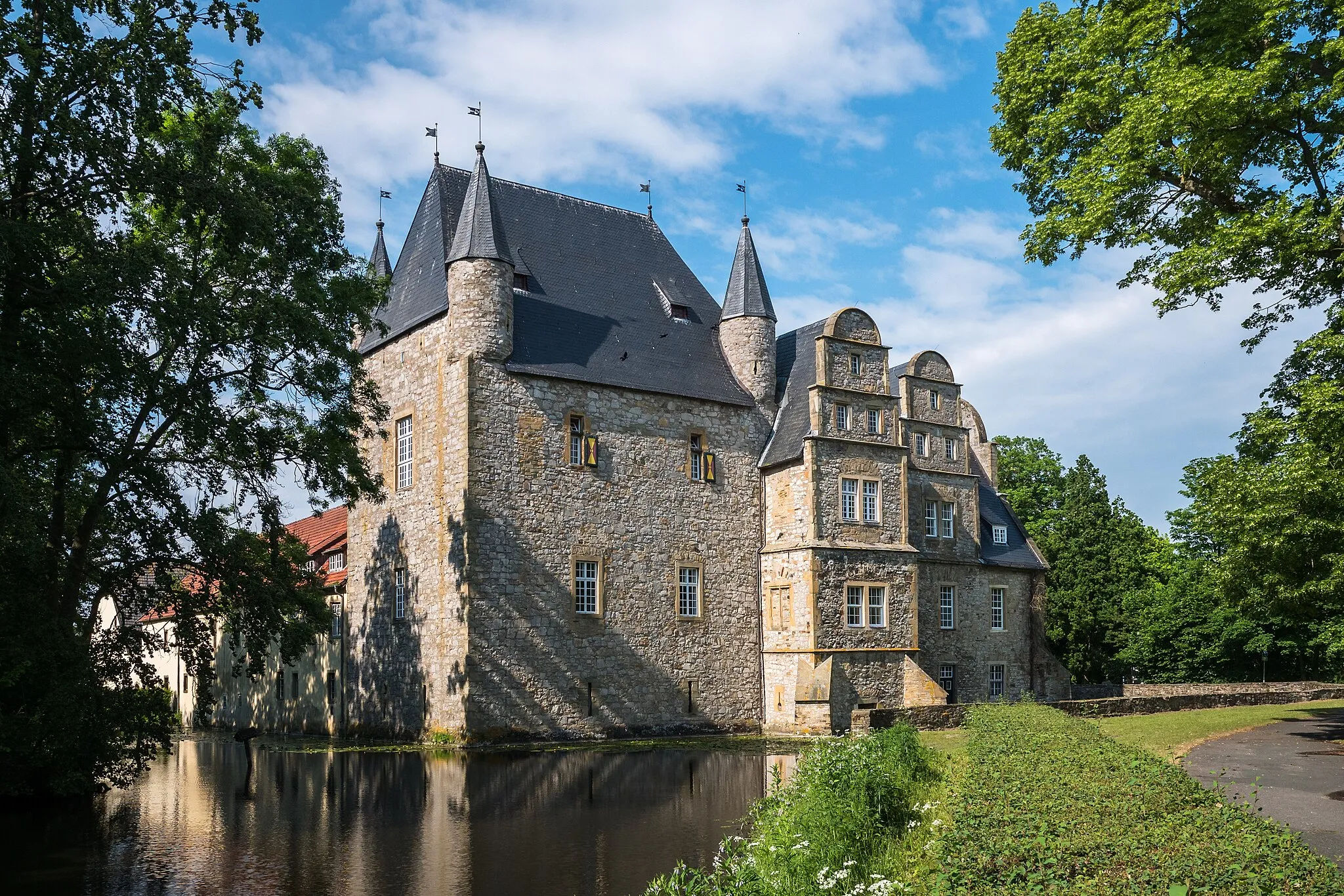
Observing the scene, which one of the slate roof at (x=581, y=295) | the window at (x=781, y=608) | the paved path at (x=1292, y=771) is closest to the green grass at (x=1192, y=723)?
the paved path at (x=1292, y=771)

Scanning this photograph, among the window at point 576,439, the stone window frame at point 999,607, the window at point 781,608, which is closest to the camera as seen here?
the window at point 576,439

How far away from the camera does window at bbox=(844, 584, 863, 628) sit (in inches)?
1236

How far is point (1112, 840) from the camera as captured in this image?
637 cm

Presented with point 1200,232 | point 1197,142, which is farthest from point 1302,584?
point 1197,142

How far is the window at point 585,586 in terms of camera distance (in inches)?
1148

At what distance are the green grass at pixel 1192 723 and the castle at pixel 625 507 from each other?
6.54m

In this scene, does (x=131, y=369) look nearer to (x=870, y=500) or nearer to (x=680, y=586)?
(x=680, y=586)

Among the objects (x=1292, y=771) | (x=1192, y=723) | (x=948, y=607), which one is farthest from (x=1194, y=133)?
(x=948, y=607)

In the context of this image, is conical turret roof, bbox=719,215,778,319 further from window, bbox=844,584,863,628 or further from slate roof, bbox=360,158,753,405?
window, bbox=844,584,863,628

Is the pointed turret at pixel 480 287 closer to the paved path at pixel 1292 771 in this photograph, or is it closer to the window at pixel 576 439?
the window at pixel 576 439

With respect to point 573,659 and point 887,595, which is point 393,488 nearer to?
point 573,659

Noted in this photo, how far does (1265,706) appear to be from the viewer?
106 ft

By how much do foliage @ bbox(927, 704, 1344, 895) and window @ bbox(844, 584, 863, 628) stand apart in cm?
2147

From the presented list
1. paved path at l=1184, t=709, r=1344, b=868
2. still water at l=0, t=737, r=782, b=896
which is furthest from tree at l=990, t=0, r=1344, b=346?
still water at l=0, t=737, r=782, b=896
